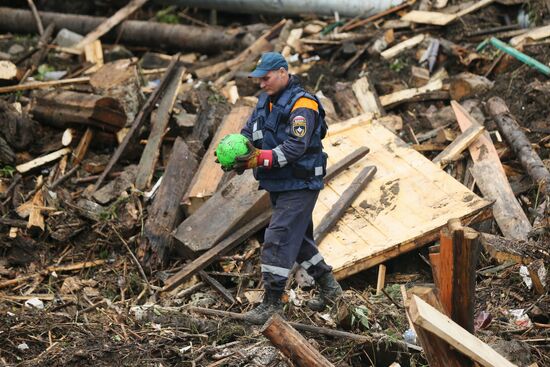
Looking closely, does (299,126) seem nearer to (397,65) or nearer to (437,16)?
(397,65)

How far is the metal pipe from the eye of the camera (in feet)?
35.2

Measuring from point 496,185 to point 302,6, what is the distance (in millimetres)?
5148

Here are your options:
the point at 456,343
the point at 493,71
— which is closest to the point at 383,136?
the point at 493,71

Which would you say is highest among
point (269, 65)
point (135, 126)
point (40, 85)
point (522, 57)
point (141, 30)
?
point (269, 65)

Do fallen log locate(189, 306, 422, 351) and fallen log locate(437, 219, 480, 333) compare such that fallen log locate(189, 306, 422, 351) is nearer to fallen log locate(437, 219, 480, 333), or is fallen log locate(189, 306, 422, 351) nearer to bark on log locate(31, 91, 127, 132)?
fallen log locate(437, 219, 480, 333)

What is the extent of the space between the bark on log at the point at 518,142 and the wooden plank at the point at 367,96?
1312mm

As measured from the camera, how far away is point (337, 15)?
1090cm

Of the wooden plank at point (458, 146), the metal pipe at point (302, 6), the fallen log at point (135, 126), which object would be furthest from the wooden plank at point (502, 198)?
the metal pipe at point (302, 6)

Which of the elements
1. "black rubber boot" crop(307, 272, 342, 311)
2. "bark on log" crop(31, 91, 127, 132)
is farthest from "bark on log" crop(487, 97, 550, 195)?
"bark on log" crop(31, 91, 127, 132)

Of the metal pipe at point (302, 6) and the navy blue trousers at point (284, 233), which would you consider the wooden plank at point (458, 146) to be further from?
the metal pipe at point (302, 6)

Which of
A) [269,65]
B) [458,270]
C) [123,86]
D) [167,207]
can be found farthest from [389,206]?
[123,86]

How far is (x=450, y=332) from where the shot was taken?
344 cm

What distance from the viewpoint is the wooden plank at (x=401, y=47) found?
970 cm

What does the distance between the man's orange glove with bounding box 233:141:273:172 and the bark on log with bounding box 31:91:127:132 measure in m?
3.42
